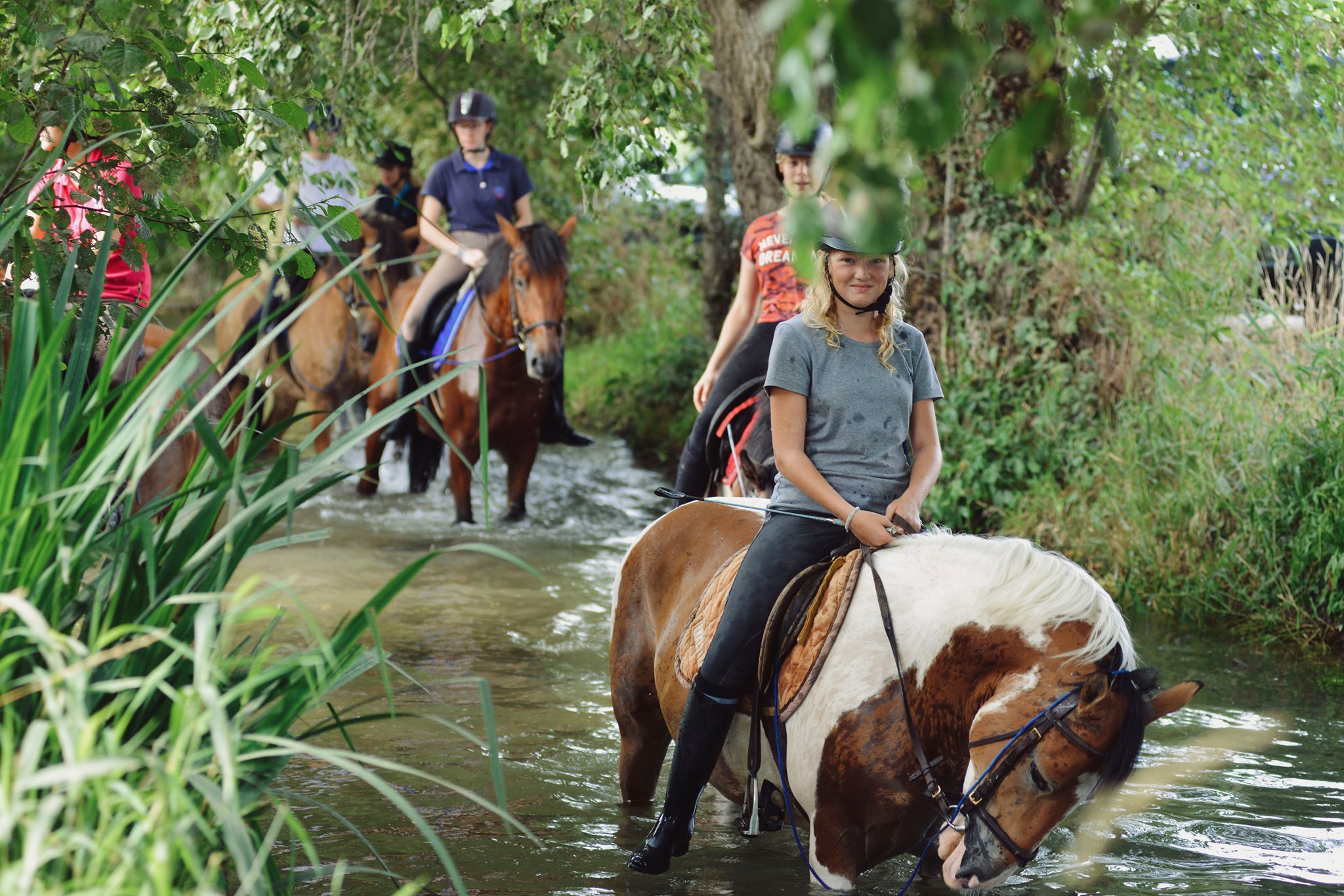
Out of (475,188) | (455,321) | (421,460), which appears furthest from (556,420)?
(475,188)

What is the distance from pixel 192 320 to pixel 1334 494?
6.13 m

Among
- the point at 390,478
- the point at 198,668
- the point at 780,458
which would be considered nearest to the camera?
the point at 198,668

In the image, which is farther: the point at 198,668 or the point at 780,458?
the point at 780,458

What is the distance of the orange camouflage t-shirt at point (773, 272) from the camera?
18.7 ft

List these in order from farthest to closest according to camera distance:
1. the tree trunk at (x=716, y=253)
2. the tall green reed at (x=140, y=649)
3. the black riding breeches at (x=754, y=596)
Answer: the tree trunk at (x=716, y=253) < the black riding breeches at (x=754, y=596) < the tall green reed at (x=140, y=649)

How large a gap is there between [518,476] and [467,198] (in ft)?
7.01

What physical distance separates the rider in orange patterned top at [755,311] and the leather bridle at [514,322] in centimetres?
284

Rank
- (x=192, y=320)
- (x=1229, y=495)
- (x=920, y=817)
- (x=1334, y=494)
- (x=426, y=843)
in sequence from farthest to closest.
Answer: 1. (x=1229, y=495)
2. (x=1334, y=494)
3. (x=426, y=843)
4. (x=920, y=817)
5. (x=192, y=320)

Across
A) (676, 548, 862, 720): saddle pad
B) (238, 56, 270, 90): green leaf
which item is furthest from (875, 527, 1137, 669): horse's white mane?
(238, 56, 270, 90): green leaf

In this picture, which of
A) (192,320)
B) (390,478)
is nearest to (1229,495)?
(192,320)

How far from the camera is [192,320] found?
7.86 ft

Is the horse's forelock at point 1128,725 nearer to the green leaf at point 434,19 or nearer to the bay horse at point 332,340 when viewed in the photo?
the green leaf at point 434,19

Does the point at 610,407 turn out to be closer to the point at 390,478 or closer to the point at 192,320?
the point at 390,478

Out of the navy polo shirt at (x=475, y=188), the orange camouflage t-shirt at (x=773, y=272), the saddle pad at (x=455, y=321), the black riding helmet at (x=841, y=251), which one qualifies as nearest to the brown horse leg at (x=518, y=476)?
the saddle pad at (x=455, y=321)
